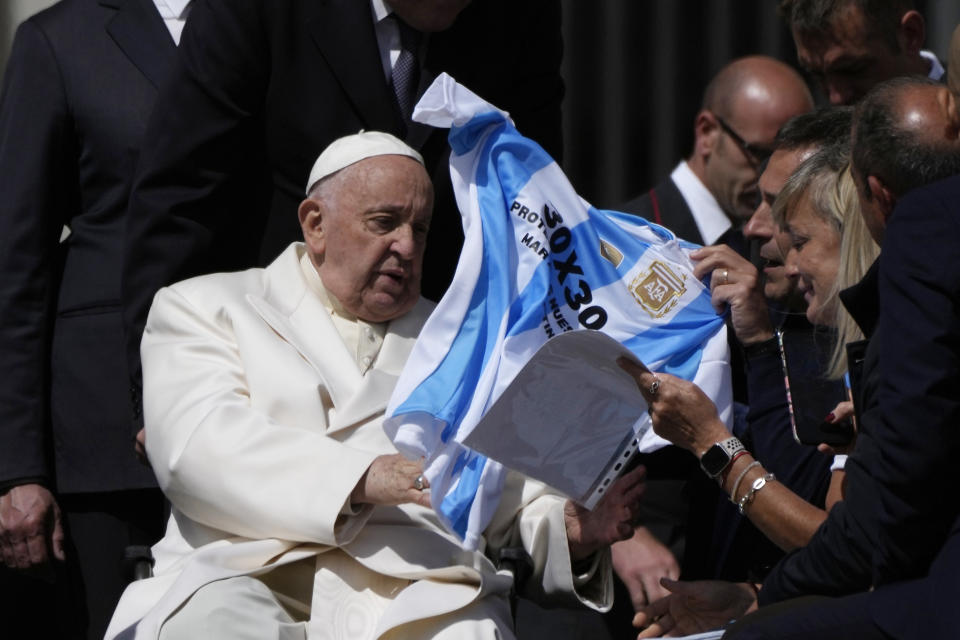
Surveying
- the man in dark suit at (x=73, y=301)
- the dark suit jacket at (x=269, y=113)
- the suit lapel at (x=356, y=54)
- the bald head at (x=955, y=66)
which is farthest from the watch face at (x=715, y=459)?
the man in dark suit at (x=73, y=301)

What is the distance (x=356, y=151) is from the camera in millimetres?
4465

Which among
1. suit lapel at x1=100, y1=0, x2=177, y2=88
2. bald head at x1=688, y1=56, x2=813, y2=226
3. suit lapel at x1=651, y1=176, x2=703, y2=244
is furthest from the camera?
bald head at x1=688, y1=56, x2=813, y2=226

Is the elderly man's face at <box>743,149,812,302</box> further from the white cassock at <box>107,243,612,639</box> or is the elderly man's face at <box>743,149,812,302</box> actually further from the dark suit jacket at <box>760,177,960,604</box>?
the dark suit jacket at <box>760,177,960,604</box>

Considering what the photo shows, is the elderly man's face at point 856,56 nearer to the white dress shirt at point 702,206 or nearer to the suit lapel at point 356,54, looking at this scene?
the white dress shirt at point 702,206

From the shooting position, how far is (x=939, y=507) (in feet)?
10.1

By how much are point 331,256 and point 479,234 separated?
0.56 metres

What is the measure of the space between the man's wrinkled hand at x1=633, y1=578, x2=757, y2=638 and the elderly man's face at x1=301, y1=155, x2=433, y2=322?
1038 mm

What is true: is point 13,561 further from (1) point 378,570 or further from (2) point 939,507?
(2) point 939,507

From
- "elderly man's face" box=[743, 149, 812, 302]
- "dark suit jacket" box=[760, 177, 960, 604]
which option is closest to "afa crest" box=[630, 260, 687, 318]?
"elderly man's face" box=[743, 149, 812, 302]

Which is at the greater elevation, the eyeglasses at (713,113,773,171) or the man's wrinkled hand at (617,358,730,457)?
the man's wrinkled hand at (617,358,730,457)

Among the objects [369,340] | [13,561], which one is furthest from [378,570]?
[13,561]

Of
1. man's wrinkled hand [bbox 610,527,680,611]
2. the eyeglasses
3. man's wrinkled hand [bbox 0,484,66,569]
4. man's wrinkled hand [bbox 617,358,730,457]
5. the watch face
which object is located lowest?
man's wrinkled hand [bbox 610,527,680,611]

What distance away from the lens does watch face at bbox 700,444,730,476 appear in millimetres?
3705

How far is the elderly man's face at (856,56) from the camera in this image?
5230 millimetres
